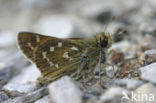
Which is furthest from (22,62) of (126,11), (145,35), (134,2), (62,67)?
(134,2)

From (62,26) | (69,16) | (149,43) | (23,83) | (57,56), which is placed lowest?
(23,83)

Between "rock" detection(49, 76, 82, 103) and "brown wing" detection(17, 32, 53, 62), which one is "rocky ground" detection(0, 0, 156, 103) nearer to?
"rock" detection(49, 76, 82, 103)

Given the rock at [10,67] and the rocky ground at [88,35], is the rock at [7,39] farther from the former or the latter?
the rock at [10,67]

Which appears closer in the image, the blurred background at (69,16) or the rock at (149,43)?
the rock at (149,43)

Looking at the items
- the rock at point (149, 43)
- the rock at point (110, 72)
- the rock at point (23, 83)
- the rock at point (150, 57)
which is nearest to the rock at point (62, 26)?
the rock at point (23, 83)

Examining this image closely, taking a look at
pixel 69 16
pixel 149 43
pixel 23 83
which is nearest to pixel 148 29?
pixel 149 43

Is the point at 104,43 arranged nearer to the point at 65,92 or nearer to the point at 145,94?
the point at 145,94

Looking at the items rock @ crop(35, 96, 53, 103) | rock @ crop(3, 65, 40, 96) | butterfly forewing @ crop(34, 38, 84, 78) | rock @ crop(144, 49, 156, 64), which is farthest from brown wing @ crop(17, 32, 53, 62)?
rock @ crop(144, 49, 156, 64)
